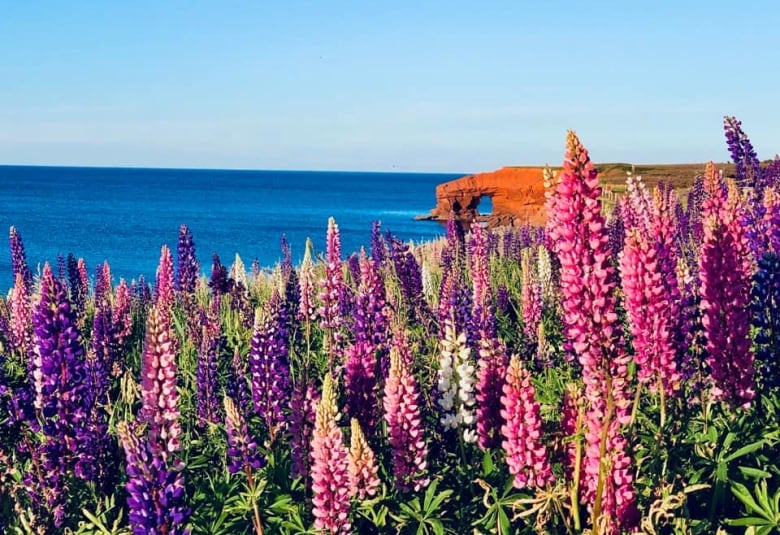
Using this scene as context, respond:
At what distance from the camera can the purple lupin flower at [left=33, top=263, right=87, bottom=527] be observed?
4148 mm

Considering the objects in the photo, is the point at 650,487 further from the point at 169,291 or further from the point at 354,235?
the point at 354,235

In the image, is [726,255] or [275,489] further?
[275,489]

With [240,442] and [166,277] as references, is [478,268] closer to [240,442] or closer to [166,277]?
[166,277]

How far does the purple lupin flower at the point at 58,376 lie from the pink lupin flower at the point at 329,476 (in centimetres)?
174

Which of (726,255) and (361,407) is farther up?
(726,255)

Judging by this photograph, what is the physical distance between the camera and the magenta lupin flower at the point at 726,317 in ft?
12.2

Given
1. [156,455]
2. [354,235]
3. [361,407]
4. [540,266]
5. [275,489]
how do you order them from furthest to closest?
[354,235] → [540,266] → [361,407] → [275,489] → [156,455]

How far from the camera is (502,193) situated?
159ft

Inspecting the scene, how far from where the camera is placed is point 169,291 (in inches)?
345

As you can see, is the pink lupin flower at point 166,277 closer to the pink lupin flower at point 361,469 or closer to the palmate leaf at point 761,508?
the pink lupin flower at point 361,469

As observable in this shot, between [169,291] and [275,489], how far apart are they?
5260mm

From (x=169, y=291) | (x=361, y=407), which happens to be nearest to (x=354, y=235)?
(x=169, y=291)

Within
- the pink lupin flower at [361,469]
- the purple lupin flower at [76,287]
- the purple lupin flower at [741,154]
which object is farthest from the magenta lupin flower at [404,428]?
the purple lupin flower at [76,287]

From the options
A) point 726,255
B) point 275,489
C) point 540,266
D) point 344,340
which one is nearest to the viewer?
point 726,255
